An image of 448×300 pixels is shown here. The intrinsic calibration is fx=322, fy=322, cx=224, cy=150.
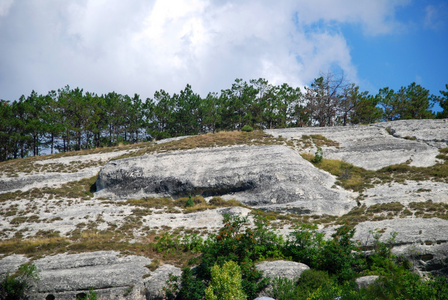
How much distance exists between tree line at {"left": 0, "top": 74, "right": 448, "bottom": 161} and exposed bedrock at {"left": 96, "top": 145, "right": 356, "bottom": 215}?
92.2 feet

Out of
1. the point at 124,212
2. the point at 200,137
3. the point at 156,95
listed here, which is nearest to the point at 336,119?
the point at 200,137

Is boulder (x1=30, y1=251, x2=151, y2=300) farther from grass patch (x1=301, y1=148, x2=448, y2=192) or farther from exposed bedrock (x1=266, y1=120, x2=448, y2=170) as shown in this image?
exposed bedrock (x1=266, y1=120, x2=448, y2=170)

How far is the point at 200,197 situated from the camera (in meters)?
34.6

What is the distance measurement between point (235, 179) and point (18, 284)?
21011mm

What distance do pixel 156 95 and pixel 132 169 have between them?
3616 cm

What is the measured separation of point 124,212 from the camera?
105 ft

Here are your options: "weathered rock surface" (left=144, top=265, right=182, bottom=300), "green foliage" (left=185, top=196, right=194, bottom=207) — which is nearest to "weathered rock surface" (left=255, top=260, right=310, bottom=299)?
"weathered rock surface" (left=144, top=265, right=182, bottom=300)

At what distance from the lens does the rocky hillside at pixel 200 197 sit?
814 inches

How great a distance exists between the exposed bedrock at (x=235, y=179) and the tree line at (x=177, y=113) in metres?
28.1

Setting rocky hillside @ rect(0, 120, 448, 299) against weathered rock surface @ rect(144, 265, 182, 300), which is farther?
rocky hillside @ rect(0, 120, 448, 299)

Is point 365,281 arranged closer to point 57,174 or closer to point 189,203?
point 189,203

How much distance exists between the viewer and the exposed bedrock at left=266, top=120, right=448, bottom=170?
120 ft

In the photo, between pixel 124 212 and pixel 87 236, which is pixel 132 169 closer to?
pixel 124 212

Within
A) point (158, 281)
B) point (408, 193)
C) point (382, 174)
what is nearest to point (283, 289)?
point (158, 281)
